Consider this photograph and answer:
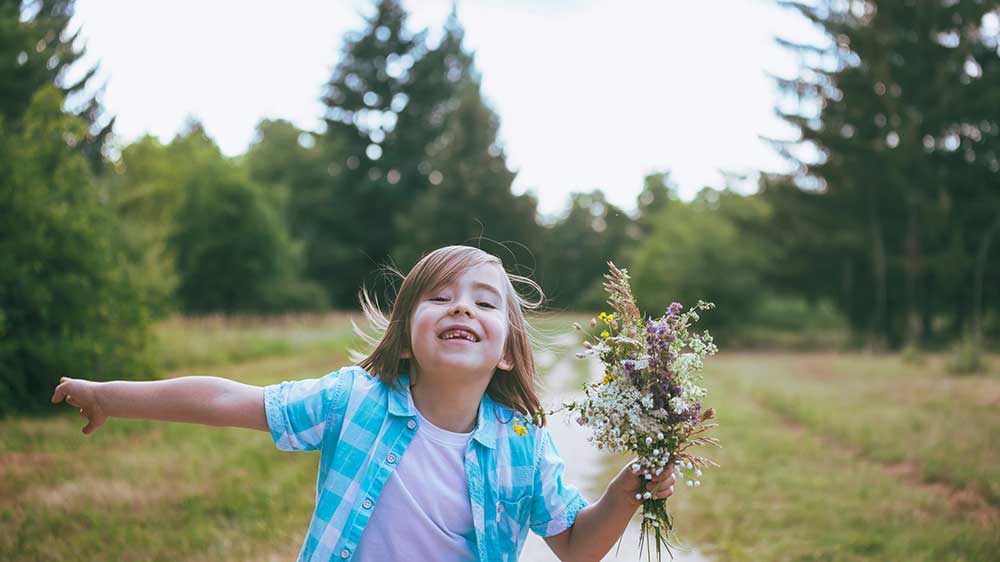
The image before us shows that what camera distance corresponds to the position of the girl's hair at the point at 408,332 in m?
2.63

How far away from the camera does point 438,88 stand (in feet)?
143

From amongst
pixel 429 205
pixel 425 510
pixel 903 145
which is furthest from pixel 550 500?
pixel 429 205

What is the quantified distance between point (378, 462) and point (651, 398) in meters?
0.88

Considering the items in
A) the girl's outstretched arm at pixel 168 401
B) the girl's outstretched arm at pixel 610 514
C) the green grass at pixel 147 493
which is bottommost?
the green grass at pixel 147 493

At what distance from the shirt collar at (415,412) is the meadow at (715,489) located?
24cm

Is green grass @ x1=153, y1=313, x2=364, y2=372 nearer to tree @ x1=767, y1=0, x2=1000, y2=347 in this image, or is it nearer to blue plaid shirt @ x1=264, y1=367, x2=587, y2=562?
blue plaid shirt @ x1=264, y1=367, x2=587, y2=562

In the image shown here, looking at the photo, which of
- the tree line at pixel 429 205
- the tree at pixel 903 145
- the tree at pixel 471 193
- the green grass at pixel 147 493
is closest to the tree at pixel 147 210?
the tree line at pixel 429 205

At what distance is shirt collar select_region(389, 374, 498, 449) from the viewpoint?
97.7 inches

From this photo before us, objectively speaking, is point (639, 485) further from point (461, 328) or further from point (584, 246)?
point (584, 246)

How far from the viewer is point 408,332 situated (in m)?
2.65

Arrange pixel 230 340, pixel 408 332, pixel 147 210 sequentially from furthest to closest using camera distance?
pixel 147 210
pixel 230 340
pixel 408 332

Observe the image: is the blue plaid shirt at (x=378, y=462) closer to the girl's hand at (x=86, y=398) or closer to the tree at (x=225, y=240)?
the girl's hand at (x=86, y=398)

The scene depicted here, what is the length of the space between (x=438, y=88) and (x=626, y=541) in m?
41.3

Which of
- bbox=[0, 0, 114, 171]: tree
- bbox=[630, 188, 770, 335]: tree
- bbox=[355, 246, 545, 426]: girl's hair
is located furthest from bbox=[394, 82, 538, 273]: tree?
bbox=[355, 246, 545, 426]: girl's hair
